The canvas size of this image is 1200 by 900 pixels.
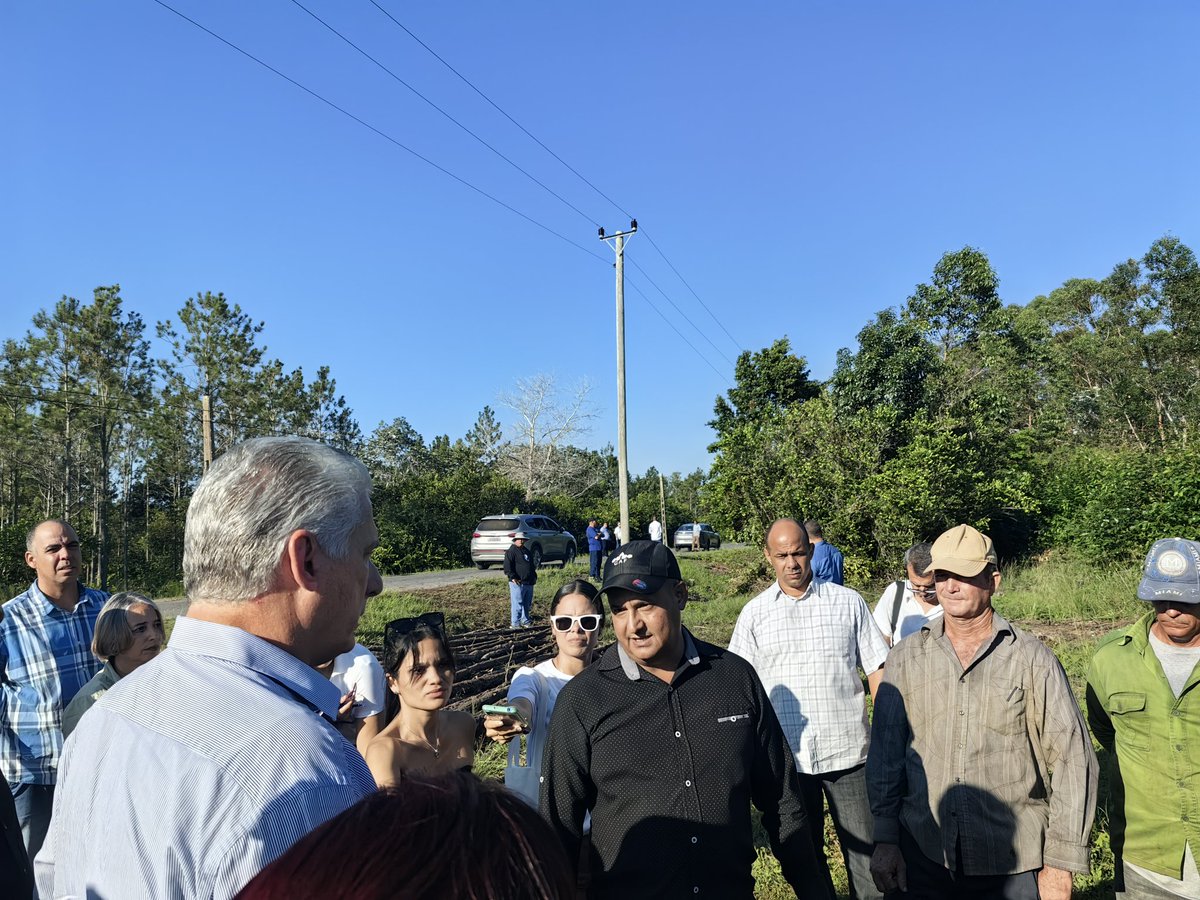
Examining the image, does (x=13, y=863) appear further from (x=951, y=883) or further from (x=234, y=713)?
(x=951, y=883)

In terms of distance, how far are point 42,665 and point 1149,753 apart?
17.4 feet

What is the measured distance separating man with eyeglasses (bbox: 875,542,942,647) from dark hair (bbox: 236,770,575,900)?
4901 millimetres

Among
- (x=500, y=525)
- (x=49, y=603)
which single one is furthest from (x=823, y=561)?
(x=500, y=525)

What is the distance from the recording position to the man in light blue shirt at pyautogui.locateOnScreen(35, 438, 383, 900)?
117cm

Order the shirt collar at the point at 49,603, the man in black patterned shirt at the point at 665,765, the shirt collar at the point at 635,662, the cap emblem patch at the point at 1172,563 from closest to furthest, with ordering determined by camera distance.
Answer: the man in black patterned shirt at the point at 665,765
the shirt collar at the point at 635,662
the cap emblem patch at the point at 1172,563
the shirt collar at the point at 49,603

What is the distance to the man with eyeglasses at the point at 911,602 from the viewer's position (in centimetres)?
536

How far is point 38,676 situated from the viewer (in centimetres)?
429

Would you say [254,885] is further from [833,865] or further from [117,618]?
[833,865]

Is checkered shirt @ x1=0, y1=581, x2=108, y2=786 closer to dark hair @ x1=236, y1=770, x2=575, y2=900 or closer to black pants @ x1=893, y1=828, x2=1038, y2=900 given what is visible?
black pants @ x1=893, y1=828, x2=1038, y2=900

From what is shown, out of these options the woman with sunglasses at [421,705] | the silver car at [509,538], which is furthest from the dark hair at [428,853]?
the silver car at [509,538]

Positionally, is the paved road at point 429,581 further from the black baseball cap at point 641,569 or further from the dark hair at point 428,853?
the dark hair at point 428,853

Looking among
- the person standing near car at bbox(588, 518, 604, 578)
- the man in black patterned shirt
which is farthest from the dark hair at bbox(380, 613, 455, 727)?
the person standing near car at bbox(588, 518, 604, 578)

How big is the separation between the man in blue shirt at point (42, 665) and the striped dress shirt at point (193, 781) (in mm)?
3510

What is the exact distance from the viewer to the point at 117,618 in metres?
4.08
